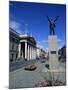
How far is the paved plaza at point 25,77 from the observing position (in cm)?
218

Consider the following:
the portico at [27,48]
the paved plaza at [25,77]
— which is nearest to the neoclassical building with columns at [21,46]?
the portico at [27,48]

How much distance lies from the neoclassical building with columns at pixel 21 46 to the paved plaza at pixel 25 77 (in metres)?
0.11

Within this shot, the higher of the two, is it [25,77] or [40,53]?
[40,53]

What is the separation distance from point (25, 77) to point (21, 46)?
1.04 ft

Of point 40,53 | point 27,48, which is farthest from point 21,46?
point 40,53

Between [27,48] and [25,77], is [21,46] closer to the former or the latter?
[27,48]

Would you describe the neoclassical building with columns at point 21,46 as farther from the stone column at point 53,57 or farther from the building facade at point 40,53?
the stone column at point 53,57

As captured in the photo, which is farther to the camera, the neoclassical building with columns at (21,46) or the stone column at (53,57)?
the stone column at (53,57)

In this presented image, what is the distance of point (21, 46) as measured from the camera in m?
2.23

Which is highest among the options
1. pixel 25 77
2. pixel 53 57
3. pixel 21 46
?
pixel 21 46

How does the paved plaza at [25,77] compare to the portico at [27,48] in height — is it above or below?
below

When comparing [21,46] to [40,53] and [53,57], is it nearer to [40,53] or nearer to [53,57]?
[40,53]

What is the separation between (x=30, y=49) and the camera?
223cm

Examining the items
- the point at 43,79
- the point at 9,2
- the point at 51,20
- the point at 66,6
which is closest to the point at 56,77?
the point at 43,79
